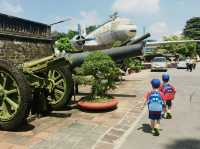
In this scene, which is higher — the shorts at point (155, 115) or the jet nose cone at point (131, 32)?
the jet nose cone at point (131, 32)

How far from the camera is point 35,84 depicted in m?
6.78

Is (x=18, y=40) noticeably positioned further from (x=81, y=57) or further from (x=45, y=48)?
(x=81, y=57)

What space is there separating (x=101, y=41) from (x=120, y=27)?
4.23 m

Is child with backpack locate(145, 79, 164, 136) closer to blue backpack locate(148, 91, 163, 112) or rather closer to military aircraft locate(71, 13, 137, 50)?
blue backpack locate(148, 91, 163, 112)

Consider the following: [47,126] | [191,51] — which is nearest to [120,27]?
[47,126]

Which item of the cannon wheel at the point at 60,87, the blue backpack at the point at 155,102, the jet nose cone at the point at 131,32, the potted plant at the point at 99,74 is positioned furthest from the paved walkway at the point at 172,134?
the jet nose cone at the point at 131,32

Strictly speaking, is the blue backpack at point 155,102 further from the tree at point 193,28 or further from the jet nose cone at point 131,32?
the tree at point 193,28

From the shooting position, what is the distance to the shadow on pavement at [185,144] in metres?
5.18

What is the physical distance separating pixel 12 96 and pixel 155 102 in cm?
307

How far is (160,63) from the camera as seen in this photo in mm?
27609

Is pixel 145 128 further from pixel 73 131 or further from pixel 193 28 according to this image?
pixel 193 28

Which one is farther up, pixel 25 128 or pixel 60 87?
pixel 60 87

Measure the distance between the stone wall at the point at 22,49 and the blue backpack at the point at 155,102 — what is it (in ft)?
28.2

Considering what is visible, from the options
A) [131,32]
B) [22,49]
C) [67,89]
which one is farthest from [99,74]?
[131,32]
